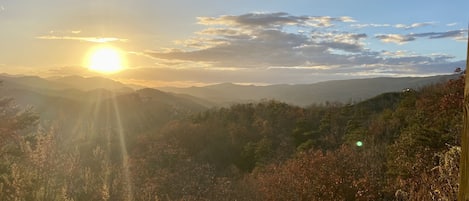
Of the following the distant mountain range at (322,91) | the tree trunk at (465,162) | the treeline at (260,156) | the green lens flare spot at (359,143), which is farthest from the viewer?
the distant mountain range at (322,91)

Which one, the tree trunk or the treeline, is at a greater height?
the tree trunk

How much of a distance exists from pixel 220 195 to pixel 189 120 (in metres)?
28.0

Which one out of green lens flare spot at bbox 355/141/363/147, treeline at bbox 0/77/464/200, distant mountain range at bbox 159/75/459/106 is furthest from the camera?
distant mountain range at bbox 159/75/459/106

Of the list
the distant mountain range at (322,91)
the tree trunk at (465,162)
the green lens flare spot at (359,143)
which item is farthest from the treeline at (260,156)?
the distant mountain range at (322,91)

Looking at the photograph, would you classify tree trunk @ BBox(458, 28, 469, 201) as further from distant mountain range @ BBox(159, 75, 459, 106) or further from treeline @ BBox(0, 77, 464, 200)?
distant mountain range @ BBox(159, 75, 459, 106)

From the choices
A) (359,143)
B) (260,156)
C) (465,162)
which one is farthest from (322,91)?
(465,162)

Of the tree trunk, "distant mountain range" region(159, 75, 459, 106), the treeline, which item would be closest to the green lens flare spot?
the treeline

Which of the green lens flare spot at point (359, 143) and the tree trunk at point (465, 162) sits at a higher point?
the tree trunk at point (465, 162)

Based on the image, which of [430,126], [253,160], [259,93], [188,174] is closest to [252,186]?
[188,174]

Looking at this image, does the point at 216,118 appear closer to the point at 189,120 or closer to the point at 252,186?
the point at 189,120

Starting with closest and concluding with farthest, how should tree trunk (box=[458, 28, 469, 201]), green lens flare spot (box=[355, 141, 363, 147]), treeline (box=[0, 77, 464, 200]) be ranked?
1. tree trunk (box=[458, 28, 469, 201])
2. treeline (box=[0, 77, 464, 200])
3. green lens flare spot (box=[355, 141, 363, 147])

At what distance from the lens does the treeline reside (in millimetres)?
7449

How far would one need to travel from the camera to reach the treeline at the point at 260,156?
7.45 meters

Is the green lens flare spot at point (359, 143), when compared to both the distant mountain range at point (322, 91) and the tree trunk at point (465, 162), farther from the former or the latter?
the distant mountain range at point (322, 91)
